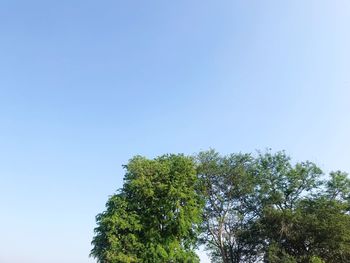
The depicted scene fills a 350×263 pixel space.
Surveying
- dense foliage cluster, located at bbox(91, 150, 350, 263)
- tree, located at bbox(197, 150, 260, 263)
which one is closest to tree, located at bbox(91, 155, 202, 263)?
dense foliage cluster, located at bbox(91, 150, 350, 263)

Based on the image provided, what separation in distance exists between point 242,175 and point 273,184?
3678 millimetres

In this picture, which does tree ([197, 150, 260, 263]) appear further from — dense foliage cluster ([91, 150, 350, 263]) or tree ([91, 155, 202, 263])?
tree ([91, 155, 202, 263])

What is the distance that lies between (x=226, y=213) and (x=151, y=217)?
11.1 metres

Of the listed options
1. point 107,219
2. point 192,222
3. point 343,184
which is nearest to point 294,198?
point 343,184

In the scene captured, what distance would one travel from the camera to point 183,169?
36.3 metres

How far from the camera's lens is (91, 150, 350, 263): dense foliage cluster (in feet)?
105

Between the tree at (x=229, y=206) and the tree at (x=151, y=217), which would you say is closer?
the tree at (x=151, y=217)

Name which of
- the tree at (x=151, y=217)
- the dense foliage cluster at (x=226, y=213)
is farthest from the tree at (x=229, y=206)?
the tree at (x=151, y=217)

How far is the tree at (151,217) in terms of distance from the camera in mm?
31141

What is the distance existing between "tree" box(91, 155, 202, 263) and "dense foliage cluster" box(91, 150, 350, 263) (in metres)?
0.08

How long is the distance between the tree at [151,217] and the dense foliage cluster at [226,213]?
84 mm

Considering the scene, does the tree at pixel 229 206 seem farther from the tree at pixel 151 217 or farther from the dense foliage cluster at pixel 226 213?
the tree at pixel 151 217

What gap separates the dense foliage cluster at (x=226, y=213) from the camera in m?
32.1

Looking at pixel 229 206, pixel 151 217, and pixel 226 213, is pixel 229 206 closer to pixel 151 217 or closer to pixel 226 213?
pixel 226 213
